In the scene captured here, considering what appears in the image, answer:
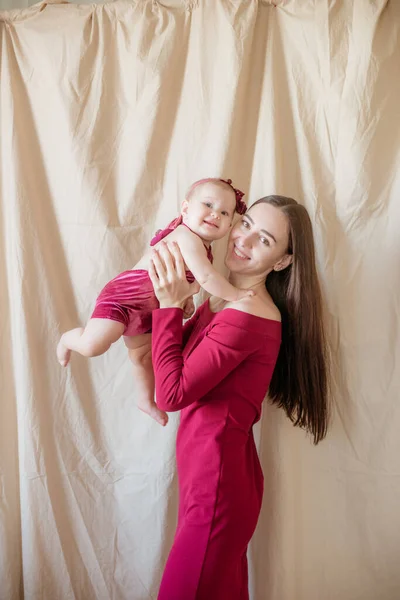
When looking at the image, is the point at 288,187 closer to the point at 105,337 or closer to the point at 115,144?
the point at 115,144

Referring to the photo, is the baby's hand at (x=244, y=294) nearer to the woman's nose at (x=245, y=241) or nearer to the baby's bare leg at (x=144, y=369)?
the woman's nose at (x=245, y=241)

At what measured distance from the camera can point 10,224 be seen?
161 cm

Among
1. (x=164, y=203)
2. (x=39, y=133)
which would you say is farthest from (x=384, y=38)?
(x=39, y=133)

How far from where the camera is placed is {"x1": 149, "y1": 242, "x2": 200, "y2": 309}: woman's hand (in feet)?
3.98

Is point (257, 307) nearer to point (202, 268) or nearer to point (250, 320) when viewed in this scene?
point (250, 320)

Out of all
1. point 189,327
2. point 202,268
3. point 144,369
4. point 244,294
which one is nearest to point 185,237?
point 202,268

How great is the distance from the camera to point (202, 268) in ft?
3.99

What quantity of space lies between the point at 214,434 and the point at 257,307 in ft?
1.08

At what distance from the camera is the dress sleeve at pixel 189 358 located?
117 cm

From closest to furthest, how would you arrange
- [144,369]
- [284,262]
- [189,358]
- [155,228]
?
[189,358] → [284,262] → [144,369] → [155,228]

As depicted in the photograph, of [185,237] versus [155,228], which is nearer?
[185,237]

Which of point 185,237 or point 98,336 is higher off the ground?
point 185,237

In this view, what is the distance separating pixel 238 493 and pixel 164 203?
860 mm

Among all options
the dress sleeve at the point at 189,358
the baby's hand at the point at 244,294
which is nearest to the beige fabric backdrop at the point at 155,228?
the baby's hand at the point at 244,294
